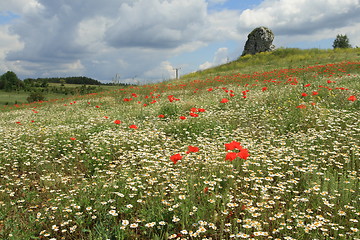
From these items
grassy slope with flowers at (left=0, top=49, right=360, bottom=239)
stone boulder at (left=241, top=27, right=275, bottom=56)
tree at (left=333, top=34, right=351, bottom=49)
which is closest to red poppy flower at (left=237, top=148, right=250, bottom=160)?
grassy slope with flowers at (left=0, top=49, right=360, bottom=239)

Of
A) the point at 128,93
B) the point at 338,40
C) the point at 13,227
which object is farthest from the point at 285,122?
the point at 338,40

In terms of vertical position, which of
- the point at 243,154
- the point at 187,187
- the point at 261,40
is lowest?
the point at 187,187

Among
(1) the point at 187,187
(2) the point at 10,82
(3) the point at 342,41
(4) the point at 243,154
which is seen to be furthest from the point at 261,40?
(2) the point at 10,82

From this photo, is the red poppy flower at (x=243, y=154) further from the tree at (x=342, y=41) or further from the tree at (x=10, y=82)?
the tree at (x=342, y=41)

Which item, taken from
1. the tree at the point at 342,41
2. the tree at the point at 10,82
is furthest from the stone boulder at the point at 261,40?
the tree at the point at 10,82

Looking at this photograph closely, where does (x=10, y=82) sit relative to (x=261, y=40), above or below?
below

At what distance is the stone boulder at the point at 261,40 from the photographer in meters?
46.3

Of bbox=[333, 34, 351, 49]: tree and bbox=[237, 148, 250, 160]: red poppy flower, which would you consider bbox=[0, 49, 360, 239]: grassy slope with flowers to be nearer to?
bbox=[237, 148, 250, 160]: red poppy flower

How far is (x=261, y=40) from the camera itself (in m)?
46.8

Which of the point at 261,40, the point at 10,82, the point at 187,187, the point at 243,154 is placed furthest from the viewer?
the point at 10,82

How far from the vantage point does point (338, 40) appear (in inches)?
2781

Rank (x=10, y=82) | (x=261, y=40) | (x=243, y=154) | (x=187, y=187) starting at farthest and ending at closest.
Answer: (x=10, y=82), (x=261, y=40), (x=243, y=154), (x=187, y=187)

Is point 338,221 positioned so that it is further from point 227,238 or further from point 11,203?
point 11,203

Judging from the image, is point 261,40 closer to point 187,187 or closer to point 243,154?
point 243,154
